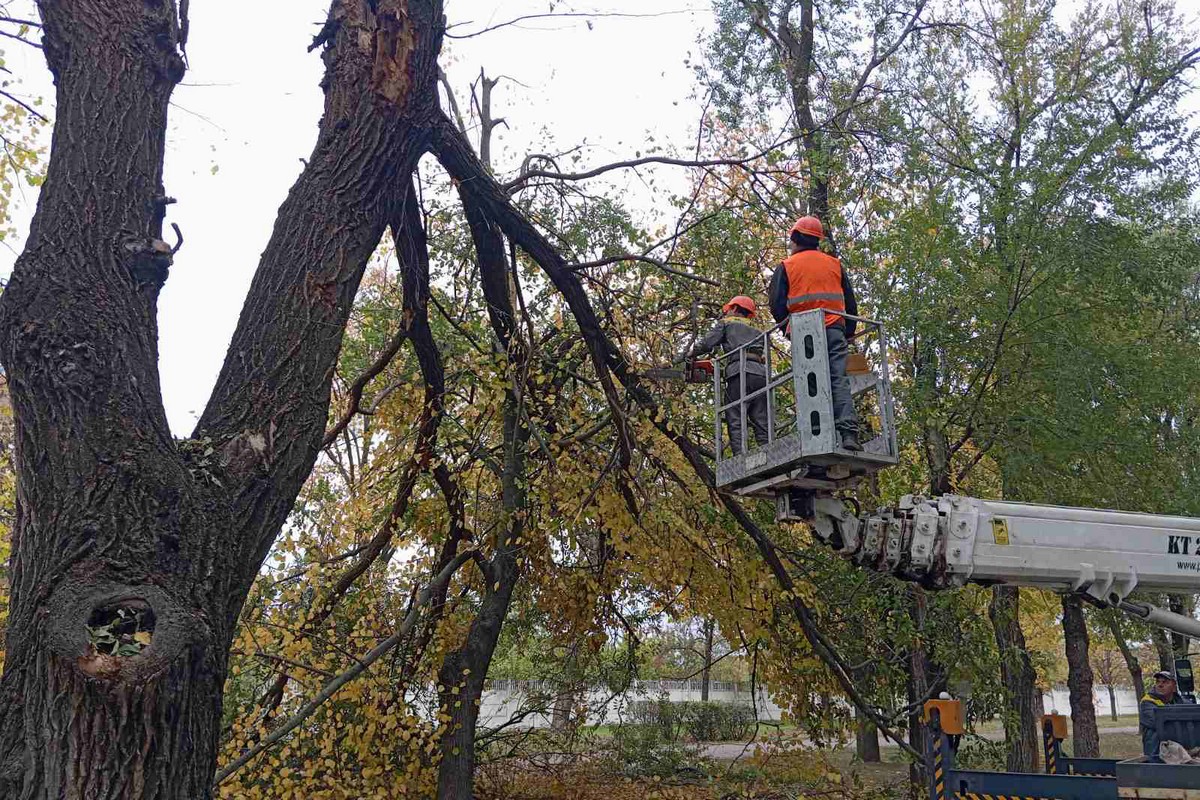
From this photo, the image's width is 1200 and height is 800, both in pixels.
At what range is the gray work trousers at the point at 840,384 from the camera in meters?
5.39

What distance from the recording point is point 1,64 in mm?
6934

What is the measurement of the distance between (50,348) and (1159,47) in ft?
44.1

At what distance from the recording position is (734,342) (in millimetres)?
6562

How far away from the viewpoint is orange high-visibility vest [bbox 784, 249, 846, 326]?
5.86 metres

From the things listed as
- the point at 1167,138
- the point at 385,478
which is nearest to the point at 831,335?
the point at 385,478

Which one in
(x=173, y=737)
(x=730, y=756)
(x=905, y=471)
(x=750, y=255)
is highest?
(x=750, y=255)

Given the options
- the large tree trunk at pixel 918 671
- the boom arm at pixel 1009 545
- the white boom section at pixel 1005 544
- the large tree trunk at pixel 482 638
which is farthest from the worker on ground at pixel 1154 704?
the large tree trunk at pixel 482 638

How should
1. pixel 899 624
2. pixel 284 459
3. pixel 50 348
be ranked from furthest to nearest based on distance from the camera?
pixel 899 624
pixel 284 459
pixel 50 348

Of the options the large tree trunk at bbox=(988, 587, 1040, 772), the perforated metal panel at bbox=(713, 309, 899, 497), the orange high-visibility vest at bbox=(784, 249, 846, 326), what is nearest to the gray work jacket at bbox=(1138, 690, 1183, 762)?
the large tree trunk at bbox=(988, 587, 1040, 772)

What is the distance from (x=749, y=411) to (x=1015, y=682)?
28.2 ft

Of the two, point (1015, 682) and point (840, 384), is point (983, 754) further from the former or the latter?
point (840, 384)

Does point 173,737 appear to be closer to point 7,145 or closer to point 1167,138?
point 7,145

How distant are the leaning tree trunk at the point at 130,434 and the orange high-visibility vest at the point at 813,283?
271cm

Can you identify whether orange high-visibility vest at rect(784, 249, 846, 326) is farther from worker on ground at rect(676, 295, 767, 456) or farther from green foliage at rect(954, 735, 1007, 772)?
green foliage at rect(954, 735, 1007, 772)
